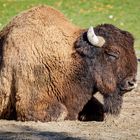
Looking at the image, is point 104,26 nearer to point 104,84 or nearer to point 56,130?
point 104,84

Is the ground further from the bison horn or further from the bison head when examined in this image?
the bison horn

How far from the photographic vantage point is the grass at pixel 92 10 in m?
28.5

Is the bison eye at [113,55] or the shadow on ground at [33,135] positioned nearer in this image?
the shadow on ground at [33,135]

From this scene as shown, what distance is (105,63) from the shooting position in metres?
10.6

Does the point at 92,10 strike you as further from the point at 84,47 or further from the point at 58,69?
the point at 58,69

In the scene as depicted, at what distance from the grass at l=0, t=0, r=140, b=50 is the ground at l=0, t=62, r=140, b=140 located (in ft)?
53.2

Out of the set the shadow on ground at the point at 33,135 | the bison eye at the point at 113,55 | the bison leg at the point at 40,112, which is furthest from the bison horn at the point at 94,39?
the shadow on ground at the point at 33,135

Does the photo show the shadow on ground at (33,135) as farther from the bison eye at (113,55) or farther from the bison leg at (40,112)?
the bison eye at (113,55)

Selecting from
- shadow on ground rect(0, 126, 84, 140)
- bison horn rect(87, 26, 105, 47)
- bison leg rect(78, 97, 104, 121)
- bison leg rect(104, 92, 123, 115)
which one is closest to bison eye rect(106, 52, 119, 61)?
bison horn rect(87, 26, 105, 47)

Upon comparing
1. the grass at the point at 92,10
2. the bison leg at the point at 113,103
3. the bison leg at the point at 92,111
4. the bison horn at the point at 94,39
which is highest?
the bison horn at the point at 94,39

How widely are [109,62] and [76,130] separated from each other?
125 cm

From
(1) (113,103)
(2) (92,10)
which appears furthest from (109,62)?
(2) (92,10)

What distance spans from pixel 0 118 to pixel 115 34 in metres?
2.13

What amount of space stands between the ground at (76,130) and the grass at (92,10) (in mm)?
16206
